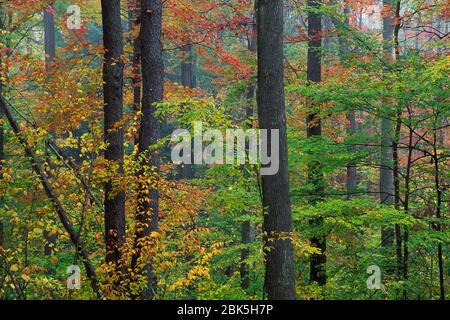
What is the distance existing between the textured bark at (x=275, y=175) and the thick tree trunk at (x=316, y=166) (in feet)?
7.79

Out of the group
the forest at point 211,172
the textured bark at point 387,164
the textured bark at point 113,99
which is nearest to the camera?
the forest at point 211,172

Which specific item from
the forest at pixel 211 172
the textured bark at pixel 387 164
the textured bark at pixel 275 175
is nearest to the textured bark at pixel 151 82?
the forest at pixel 211 172

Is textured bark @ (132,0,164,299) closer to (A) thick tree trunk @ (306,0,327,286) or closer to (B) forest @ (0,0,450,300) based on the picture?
(B) forest @ (0,0,450,300)

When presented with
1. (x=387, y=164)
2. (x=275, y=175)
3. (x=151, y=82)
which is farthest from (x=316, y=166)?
(x=151, y=82)

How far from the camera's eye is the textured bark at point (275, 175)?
24.6 feet

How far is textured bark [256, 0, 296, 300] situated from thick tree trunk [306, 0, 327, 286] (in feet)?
7.79

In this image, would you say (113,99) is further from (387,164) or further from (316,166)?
(387,164)

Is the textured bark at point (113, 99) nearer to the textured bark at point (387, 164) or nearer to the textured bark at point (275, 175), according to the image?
the textured bark at point (275, 175)

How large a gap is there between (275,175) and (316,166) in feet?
10.1

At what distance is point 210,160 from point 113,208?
79.2 inches

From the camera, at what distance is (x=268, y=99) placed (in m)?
7.55

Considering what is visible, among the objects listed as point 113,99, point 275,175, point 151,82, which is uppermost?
point 151,82

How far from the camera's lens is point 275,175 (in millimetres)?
7543
